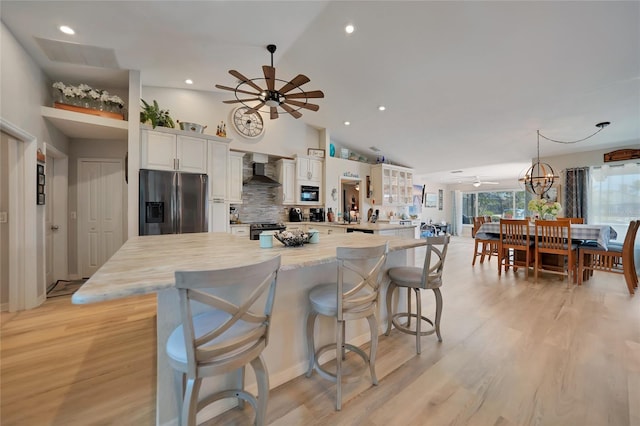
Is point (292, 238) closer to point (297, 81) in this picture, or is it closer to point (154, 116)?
point (297, 81)

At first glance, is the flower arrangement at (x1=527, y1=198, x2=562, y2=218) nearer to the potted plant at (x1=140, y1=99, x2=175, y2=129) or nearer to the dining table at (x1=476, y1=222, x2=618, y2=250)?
the dining table at (x1=476, y1=222, x2=618, y2=250)

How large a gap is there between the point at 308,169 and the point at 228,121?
73.5 inches

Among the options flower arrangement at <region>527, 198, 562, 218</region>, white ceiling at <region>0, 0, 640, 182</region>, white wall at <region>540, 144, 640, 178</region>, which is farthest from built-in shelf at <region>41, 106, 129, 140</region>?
white wall at <region>540, 144, 640, 178</region>

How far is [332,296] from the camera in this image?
157 centimetres

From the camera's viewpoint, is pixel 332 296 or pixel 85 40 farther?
pixel 85 40

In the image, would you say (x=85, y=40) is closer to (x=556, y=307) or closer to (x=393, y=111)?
(x=393, y=111)

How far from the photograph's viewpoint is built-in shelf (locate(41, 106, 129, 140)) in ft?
10.2

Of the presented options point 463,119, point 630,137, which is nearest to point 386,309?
point 463,119

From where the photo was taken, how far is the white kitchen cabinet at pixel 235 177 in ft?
15.0

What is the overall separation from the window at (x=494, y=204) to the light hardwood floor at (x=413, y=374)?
8.08 m

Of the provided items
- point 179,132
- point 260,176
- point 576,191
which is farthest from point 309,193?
point 576,191

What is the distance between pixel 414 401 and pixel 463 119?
4802 millimetres

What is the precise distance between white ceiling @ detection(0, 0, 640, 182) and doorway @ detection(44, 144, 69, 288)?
1368 mm

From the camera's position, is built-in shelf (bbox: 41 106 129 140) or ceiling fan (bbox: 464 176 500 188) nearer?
built-in shelf (bbox: 41 106 129 140)
